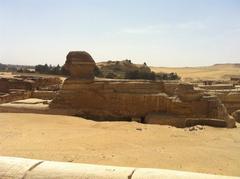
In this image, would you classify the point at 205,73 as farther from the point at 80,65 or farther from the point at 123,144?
the point at 123,144

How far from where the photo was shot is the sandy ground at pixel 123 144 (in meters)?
7.64

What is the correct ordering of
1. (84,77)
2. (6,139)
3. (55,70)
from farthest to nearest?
(55,70) → (84,77) → (6,139)

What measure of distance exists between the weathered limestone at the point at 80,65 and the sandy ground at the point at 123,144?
432 cm

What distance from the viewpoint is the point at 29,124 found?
12.6 m

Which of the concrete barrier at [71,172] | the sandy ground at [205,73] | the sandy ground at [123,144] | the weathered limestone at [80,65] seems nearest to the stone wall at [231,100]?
the weathered limestone at [80,65]

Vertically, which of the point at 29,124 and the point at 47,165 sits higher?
the point at 47,165

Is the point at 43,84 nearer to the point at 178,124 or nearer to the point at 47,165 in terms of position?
the point at 178,124

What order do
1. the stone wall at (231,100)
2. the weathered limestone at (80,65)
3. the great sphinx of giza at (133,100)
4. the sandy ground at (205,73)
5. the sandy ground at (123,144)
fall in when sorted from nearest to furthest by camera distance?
the sandy ground at (123,144) → the great sphinx of giza at (133,100) → the weathered limestone at (80,65) → the stone wall at (231,100) → the sandy ground at (205,73)

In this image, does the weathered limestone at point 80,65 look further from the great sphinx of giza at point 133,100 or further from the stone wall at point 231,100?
the stone wall at point 231,100

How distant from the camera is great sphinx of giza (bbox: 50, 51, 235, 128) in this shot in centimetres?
1570

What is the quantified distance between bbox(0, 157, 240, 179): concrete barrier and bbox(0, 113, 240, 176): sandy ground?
4.80m

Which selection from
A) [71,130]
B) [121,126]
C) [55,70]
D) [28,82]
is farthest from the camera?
[55,70]

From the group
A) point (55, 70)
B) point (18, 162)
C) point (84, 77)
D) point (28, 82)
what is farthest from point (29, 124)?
point (55, 70)

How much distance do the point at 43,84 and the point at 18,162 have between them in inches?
1125
